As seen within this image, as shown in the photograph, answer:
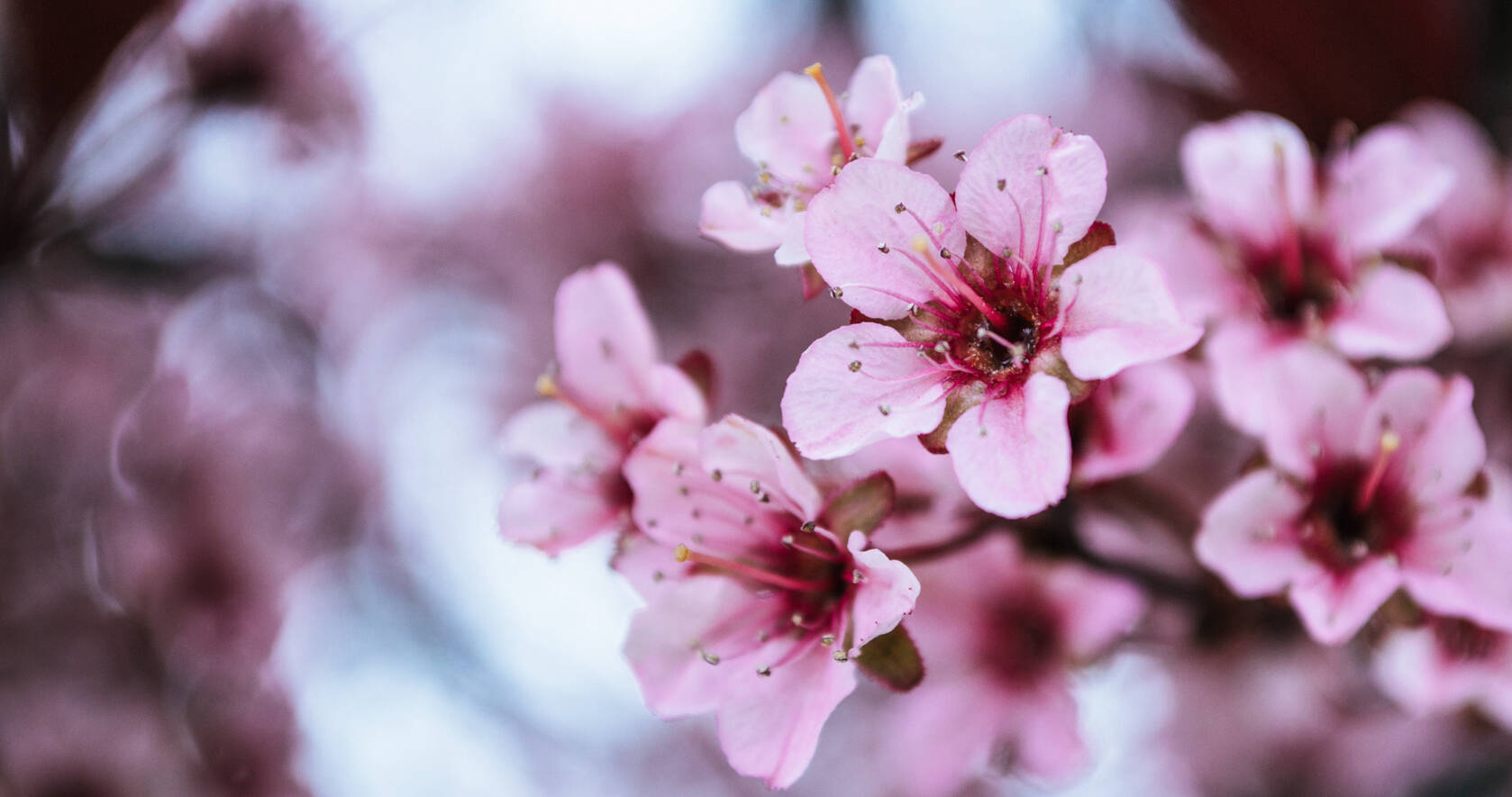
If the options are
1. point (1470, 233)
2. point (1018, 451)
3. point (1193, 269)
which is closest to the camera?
point (1018, 451)

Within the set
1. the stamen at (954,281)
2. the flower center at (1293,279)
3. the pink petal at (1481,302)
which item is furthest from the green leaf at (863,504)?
the pink petal at (1481,302)

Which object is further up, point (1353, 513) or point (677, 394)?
point (677, 394)

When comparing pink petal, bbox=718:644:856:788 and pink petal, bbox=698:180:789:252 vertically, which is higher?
pink petal, bbox=698:180:789:252

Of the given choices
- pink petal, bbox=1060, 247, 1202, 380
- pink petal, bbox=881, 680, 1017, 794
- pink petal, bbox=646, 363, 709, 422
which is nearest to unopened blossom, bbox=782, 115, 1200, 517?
pink petal, bbox=1060, 247, 1202, 380

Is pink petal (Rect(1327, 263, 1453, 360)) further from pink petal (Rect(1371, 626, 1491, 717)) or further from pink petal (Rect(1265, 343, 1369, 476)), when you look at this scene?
pink petal (Rect(1371, 626, 1491, 717))

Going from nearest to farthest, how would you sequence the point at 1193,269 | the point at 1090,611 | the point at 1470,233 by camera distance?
the point at 1193,269, the point at 1090,611, the point at 1470,233

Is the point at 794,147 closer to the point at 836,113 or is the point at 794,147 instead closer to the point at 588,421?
the point at 836,113

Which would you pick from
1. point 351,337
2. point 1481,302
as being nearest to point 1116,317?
point 1481,302
